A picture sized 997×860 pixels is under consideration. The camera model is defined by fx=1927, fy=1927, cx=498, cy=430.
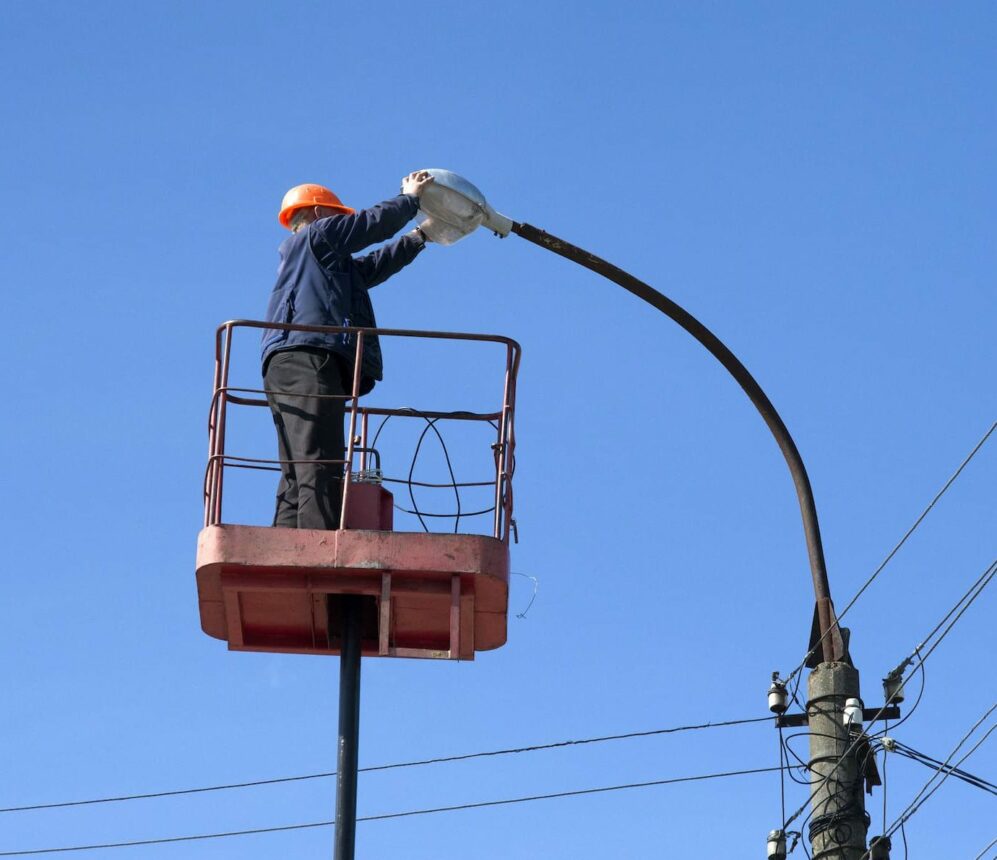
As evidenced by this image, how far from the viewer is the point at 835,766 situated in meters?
10.5

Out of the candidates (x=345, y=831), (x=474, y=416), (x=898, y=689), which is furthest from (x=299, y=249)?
(x=898, y=689)

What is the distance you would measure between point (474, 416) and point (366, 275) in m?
1.43

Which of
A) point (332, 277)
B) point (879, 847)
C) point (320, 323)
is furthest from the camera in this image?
point (332, 277)

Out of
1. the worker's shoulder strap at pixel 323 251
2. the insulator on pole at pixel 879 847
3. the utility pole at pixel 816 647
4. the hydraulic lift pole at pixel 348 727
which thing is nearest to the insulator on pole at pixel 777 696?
the utility pole at pixel 816 647

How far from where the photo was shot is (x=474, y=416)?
1122 cm

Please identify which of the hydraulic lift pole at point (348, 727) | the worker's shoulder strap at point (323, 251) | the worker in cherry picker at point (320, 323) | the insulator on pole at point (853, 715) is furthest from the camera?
the worker's shoulder strap at point (323, 251)

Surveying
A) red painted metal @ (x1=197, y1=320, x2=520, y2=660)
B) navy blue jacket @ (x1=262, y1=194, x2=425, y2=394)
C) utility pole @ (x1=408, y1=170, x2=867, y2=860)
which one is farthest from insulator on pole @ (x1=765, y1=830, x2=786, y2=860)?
navy blue jacket @ (x1=262, y1=194, x2=425, y2=394)

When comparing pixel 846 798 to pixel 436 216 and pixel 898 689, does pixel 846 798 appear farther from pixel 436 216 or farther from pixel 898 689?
pixel 436 216

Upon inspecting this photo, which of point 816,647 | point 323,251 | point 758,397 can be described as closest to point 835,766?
point 816,647

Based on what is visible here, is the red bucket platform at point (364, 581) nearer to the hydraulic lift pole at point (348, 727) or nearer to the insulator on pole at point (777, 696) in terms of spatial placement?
the hydraulic lift pole at point (348, 727)

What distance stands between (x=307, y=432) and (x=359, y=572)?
0.96m

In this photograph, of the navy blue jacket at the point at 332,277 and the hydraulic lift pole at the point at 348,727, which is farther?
the navy blue jacket at the point at 332,277

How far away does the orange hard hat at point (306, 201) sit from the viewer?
12008 mm

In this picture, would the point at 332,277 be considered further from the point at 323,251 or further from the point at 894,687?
the point at 894,687
